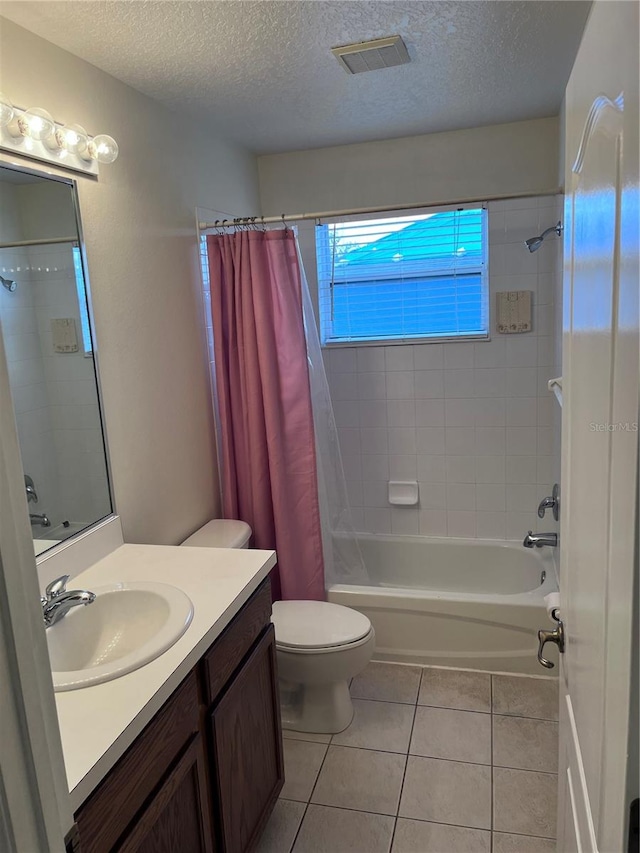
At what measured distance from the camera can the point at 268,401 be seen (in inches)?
104

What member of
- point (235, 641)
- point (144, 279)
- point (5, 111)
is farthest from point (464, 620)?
point (5, 111)

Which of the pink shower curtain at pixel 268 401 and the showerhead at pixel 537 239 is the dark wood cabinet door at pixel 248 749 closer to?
the pink shower curtain at pixel 268 401

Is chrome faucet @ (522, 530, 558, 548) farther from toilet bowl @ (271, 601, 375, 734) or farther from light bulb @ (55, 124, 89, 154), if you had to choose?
light bulb @ (55, 124, 89, 154)

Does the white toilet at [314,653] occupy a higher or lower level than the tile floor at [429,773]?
higher

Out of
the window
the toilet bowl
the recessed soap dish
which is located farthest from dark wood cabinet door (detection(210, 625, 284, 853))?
the window

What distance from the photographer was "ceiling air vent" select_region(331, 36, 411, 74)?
1.97 meters

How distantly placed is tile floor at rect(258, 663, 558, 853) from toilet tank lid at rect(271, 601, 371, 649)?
0.41m

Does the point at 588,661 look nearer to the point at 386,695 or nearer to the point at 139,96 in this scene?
the point at 386,695

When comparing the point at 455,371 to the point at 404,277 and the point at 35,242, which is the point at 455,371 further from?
the point at 35,242

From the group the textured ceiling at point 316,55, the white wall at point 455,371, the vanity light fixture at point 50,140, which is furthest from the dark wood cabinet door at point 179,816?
the white wall at point 455,371

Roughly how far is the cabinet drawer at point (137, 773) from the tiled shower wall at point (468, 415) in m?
2.19

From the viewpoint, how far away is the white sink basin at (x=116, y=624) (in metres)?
1.53

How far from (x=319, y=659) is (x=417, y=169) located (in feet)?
8.00

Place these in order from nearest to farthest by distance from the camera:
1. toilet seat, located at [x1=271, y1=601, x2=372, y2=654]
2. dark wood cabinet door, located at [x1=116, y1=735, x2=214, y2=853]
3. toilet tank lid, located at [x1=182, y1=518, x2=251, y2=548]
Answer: dark wood cabinet door, located at [x1=116, y1=735, x2=214, y2=853] < toilet seat, located at [x1=271, y1=601, x2=372, y2=654] < toilet tank lid, located at [x1=182, y1=518, x2=251, y2=548]
